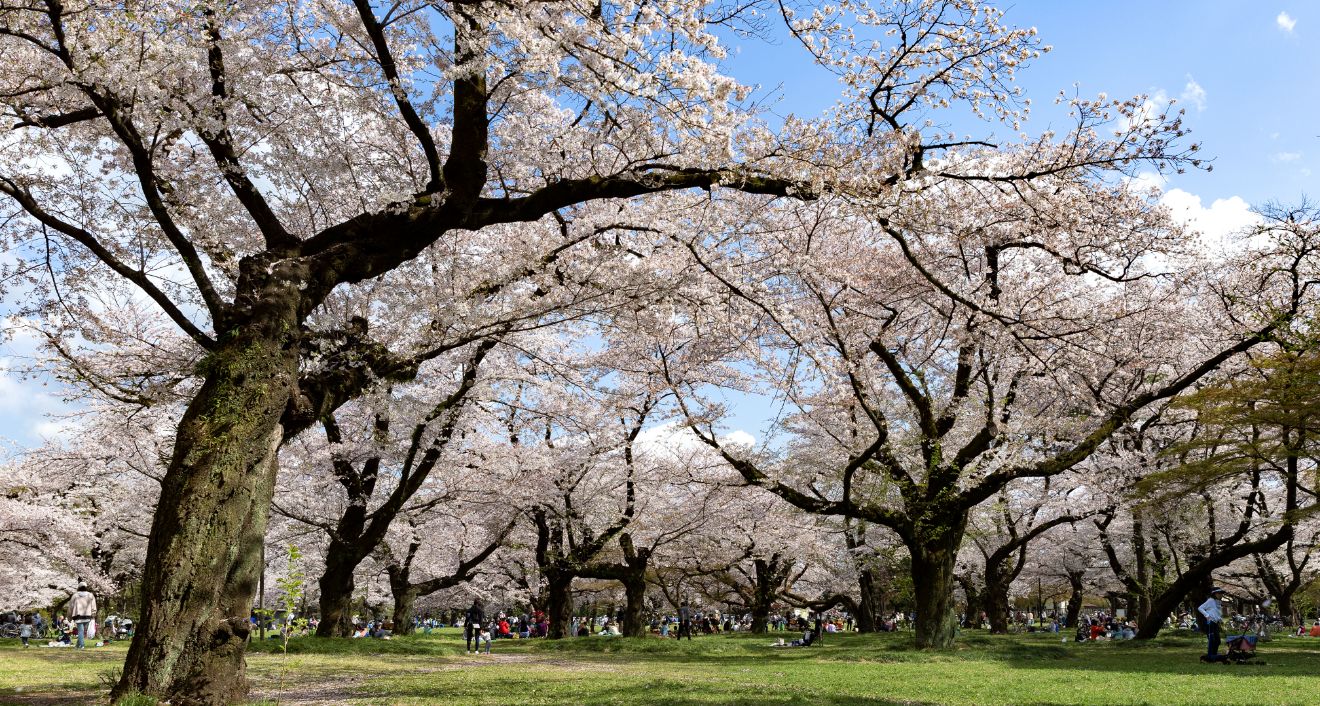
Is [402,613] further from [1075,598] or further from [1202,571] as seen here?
[1075,598]

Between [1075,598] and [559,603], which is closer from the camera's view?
[559,603]

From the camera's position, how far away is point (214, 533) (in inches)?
232

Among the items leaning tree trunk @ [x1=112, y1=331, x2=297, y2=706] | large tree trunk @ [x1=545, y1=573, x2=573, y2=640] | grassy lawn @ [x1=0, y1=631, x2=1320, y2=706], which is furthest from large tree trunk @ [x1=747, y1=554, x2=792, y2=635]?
leaning tree trunk @ [x1=112, y1=331, x2=297, y2=706]

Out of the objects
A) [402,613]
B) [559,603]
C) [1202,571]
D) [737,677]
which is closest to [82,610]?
[402,613]

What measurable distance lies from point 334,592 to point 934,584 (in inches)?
494

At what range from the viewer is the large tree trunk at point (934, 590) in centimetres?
1571

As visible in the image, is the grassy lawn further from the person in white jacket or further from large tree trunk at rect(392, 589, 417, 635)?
large tree trunk at rect(392, 589, 417, 635)

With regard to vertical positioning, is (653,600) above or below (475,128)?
below

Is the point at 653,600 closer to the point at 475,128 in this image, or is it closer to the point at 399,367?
the point at 399,367

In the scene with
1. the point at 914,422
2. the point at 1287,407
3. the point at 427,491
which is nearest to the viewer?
the point at 1287,407

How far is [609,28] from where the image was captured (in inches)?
229

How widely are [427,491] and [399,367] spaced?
47.3ft

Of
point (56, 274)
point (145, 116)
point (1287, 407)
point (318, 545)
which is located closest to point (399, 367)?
point (145, 116)

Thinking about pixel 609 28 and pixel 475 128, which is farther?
pixel 475 128
